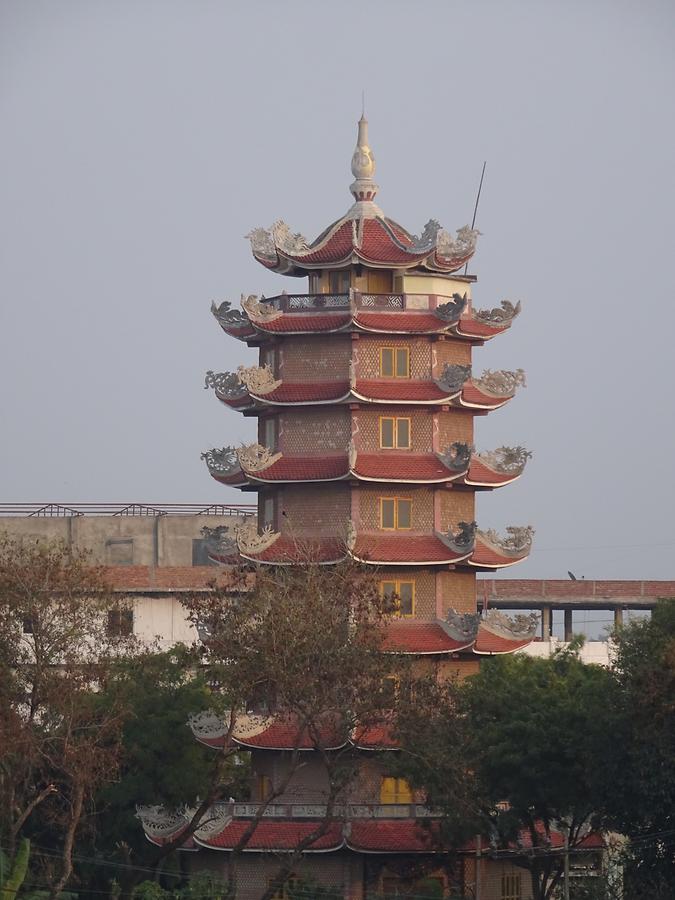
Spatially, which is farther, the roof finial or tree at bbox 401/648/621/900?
the roof finial

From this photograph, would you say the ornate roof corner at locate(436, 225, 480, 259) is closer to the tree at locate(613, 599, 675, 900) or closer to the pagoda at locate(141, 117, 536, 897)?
the pagoda at locate(141, 117, 536, 897)

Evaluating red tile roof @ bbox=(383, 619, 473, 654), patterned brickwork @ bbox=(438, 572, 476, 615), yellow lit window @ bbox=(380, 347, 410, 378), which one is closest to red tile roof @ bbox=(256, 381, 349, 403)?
yellow lit window @ bbox=(380, 347, 410, 378)

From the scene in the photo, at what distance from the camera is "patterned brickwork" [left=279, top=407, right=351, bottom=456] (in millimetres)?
61438

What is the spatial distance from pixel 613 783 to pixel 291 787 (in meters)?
11.4

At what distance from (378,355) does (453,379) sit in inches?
97.3

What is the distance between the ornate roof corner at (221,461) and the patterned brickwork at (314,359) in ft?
9.30

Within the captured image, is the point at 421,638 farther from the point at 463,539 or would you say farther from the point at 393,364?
the point at 393,364

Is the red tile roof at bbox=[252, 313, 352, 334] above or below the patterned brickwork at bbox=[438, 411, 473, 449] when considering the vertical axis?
above

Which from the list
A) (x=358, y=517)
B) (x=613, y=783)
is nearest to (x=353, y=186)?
(x=358, y=517)

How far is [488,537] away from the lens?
6238 cm

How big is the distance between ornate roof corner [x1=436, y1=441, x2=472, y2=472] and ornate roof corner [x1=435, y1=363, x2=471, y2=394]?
162cm

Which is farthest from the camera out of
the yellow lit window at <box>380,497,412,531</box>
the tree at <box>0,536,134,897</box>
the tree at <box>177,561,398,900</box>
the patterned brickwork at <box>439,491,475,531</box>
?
the patterned brickwork at <box>439,491,475,531</box>

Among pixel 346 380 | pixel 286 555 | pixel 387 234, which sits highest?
pixel 387 234

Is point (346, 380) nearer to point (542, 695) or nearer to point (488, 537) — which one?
point (488, 537)
